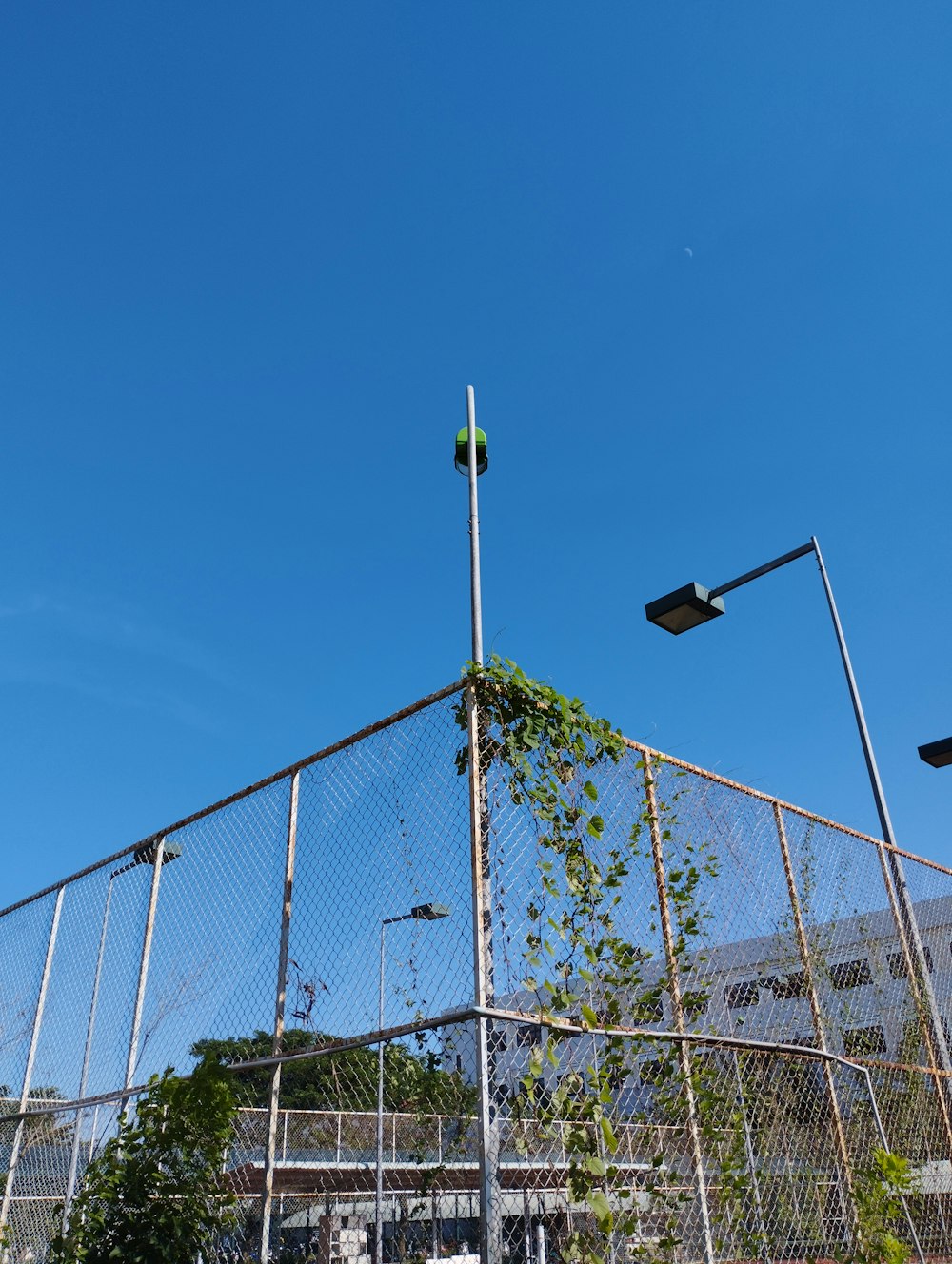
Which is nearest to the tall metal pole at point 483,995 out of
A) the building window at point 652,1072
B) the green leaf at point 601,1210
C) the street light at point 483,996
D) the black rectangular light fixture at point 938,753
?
the street light at point 483,996

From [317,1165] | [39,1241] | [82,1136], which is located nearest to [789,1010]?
[82,1136]

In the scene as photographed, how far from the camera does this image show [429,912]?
3.78 metres

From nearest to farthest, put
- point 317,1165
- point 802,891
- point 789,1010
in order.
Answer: point 789,1010 → point 802,891 → point 317,1165

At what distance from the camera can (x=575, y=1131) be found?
10.9ft

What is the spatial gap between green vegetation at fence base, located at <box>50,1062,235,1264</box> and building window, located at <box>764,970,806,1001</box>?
9.45 feet

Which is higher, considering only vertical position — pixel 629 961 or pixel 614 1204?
pixel 629 961

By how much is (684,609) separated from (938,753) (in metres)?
2.75

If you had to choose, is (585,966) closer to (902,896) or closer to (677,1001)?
(677,1001)

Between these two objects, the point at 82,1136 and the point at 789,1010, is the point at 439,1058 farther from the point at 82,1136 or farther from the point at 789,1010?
the point at 82,1136

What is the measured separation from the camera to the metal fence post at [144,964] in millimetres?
4816

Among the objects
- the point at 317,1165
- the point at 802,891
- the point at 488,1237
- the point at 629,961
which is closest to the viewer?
the point at 488,1237

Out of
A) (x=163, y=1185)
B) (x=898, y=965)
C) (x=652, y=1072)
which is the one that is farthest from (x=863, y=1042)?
(x=163, y=1185)

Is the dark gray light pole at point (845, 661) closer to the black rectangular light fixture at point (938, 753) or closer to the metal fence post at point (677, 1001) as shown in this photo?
the black rectangular light fixture at point (938, 753)

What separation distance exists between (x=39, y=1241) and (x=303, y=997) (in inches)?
118
